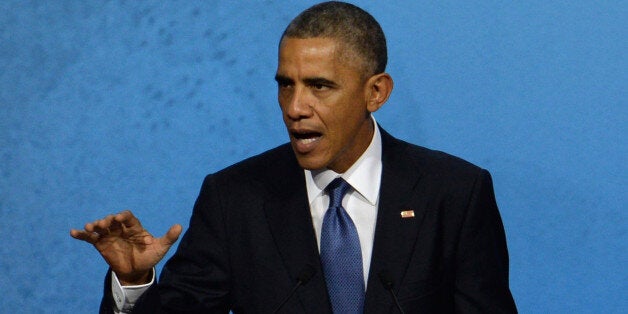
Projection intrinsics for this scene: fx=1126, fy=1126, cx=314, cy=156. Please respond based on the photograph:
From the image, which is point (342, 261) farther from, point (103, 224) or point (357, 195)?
point (103, 224)

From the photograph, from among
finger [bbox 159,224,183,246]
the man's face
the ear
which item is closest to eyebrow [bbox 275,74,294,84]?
the man's face

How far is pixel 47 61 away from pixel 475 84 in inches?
35.2

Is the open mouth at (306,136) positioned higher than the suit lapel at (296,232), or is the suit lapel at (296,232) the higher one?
the open mouth at (306,136)

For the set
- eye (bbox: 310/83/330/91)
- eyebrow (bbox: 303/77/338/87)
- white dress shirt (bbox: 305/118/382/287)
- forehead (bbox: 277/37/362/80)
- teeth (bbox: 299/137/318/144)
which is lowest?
white dress shirt (bbox: 305/118/382/287)

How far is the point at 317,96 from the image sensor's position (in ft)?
5.13

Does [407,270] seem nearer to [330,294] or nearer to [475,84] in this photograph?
[330,294]

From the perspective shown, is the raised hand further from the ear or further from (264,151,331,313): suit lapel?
the ear

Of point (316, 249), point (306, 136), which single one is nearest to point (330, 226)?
point (316, 249)

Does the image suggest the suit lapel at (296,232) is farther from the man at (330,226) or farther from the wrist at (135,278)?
the wrist at (135,278)

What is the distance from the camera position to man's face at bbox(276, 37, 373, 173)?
1549 millimetres

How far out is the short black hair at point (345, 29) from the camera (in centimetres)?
158

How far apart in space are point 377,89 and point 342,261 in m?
0.26

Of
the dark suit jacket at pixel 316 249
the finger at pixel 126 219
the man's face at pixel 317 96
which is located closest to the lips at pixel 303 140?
the man's face at pixel 317 96

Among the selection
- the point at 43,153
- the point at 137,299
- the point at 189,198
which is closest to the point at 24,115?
the point at 43,153
